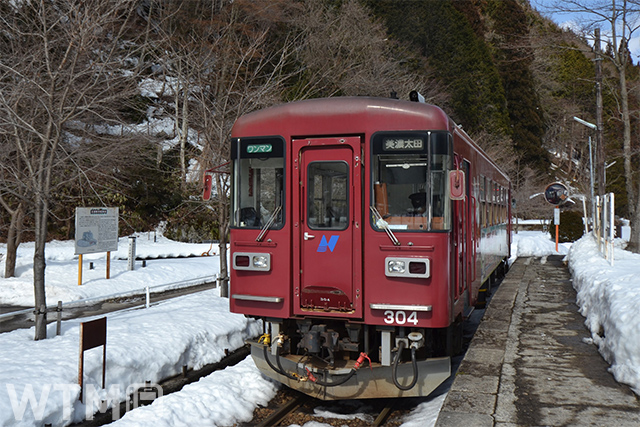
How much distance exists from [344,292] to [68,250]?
21552 mm

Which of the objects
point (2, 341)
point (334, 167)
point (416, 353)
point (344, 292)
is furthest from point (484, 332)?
point (2, 341)

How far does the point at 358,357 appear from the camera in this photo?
6309 millimetres

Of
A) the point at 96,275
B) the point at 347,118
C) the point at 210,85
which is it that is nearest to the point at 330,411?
the point at 347,118

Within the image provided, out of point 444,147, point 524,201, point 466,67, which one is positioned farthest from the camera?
point 524,201

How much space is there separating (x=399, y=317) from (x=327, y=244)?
108 centimetres

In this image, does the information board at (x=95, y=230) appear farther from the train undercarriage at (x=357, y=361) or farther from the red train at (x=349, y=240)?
the train undercarriage at (x=357, y=361)

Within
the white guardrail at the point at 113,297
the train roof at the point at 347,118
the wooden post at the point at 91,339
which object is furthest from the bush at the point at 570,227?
the wooden post at the point at 91,339

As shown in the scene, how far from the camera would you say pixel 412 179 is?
597cm

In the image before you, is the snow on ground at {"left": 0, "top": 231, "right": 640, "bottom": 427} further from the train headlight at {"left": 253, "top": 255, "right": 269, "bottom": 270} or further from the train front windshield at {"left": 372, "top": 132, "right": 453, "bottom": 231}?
the train front windshield at {"left": 372, "top": 132, "right": 453, "bottom": 231}

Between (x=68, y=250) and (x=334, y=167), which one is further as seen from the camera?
(x=68, y=250)

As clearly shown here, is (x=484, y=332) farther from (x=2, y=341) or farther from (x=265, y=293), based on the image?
(x=2, y=341)

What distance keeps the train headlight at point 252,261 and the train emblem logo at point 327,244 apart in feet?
1.96

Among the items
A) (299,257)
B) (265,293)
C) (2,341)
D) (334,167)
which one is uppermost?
(334,167)

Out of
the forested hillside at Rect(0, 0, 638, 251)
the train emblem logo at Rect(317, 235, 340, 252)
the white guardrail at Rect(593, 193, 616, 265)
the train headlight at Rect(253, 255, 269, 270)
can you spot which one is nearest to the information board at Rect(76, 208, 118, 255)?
the forested hillside at Rect(0, 0, 638, 251)
